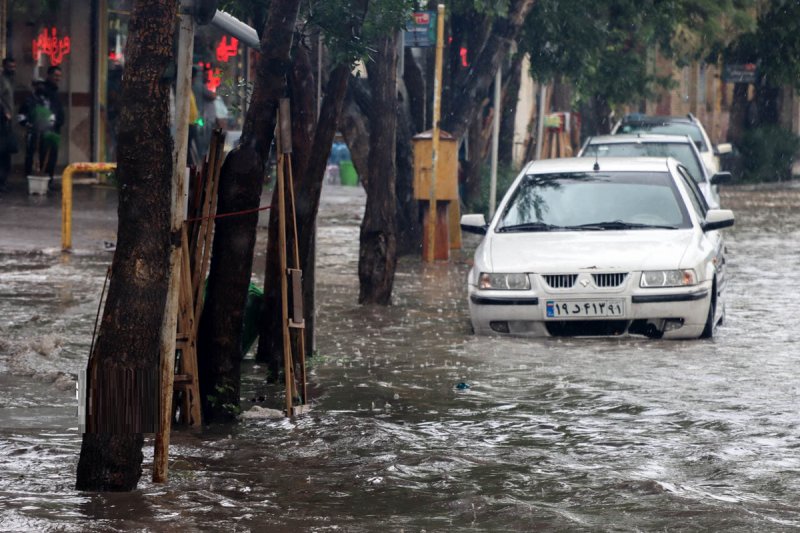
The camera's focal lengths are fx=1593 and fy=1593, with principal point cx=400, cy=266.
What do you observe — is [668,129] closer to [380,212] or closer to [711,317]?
[380,212]

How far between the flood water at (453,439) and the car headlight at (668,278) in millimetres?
463

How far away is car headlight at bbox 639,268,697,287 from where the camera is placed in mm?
11555

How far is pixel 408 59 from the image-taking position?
1998 centimetres

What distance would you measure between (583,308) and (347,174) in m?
23.0

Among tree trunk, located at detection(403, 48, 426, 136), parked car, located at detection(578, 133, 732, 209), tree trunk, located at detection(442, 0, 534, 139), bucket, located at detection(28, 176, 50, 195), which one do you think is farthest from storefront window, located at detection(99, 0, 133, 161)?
parked car, located at detection(578, 133, 732, 209)

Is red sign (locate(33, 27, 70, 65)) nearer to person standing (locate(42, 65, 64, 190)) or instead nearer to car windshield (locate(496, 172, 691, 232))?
person standing (locate(42, 65, 64, 190))

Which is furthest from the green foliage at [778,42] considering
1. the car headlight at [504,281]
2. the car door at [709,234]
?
the car headlight at [504,281]

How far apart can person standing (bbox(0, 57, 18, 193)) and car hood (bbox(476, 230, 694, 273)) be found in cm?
1206

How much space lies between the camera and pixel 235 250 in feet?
28.8

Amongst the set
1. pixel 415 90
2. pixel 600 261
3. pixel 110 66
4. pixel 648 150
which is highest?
pixel 110 66

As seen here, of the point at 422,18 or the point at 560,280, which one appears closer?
the point at 560,280

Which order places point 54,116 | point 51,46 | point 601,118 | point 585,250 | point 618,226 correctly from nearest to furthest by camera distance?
point 585,250 → point 618,226 → point 54,116 → point 51,46 → point 601,118

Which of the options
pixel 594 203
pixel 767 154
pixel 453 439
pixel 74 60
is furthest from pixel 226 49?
pixel 453 439

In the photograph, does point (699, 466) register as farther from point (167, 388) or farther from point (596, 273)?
point (596, 273)
